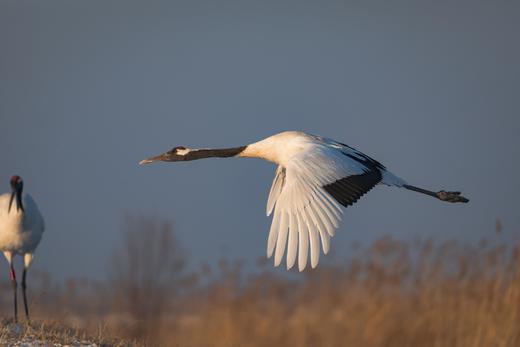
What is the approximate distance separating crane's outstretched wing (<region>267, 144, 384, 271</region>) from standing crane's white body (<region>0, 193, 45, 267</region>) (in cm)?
260

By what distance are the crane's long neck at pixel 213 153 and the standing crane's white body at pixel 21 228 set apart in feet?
5.49

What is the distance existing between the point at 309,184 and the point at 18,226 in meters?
3.51

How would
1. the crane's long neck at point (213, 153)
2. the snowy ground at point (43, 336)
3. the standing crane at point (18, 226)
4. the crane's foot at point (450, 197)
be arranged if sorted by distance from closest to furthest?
the snowy ground at point (43, 336) → the standing crane at point (18, 226) → the crane's long neck at point (213, 153) → the crane's foot at point (450, 197)

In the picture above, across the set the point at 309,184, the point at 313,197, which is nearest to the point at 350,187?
the point at 309,184

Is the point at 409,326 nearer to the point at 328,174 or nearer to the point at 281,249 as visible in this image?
the point at 328,174

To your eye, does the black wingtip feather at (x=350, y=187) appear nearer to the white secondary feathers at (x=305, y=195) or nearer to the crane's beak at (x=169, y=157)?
the white secondary feathers at (x=305, y=195)

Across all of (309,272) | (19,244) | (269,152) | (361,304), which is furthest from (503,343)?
(19,244)

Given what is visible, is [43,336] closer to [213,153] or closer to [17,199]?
[17,199]

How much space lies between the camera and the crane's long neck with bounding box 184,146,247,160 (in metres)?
8.74

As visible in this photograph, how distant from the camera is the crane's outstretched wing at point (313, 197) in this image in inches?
216

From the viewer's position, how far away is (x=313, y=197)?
5996 mm

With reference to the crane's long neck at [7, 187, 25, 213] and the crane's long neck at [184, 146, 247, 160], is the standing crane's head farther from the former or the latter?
the crane's long neck at [184, 146, 247, 160]

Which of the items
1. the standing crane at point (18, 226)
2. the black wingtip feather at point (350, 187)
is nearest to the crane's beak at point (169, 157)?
the standing crane at point (18, 226)

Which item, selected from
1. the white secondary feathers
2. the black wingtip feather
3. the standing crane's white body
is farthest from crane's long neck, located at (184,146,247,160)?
the black wingtip feather
